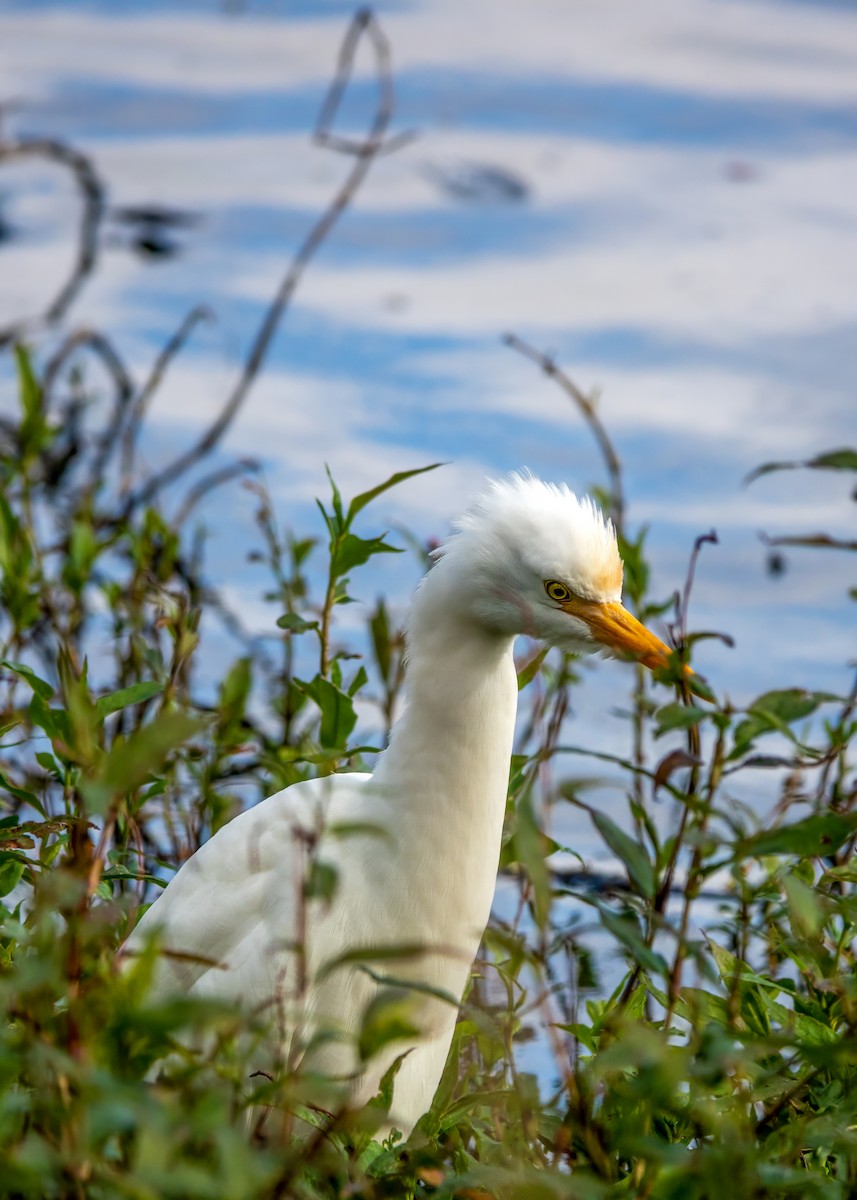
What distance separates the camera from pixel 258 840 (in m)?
2.82

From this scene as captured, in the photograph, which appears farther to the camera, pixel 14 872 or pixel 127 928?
pixel 127 928

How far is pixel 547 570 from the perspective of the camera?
2816 mm

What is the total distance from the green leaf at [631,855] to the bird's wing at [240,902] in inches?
47.1

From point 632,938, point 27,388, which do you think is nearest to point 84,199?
point 27,388

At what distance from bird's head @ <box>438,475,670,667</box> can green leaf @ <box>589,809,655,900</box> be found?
47.3 inches

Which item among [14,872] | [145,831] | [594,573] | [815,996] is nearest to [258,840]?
[14,872]

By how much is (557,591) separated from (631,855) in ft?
4.36

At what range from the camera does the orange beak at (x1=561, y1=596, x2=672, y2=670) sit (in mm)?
2871

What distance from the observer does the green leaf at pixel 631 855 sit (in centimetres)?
155

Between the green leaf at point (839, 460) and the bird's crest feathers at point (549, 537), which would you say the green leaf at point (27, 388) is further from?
the green leaf at point (839, 460)

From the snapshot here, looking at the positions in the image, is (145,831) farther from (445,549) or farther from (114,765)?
(114,765)

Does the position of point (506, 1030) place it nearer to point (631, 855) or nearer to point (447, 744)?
point (631, 855)

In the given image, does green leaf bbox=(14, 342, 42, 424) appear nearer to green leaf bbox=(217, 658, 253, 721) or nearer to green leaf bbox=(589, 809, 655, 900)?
green leaf bbox=(217, 658, 253, 721)

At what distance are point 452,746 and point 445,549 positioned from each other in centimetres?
37
